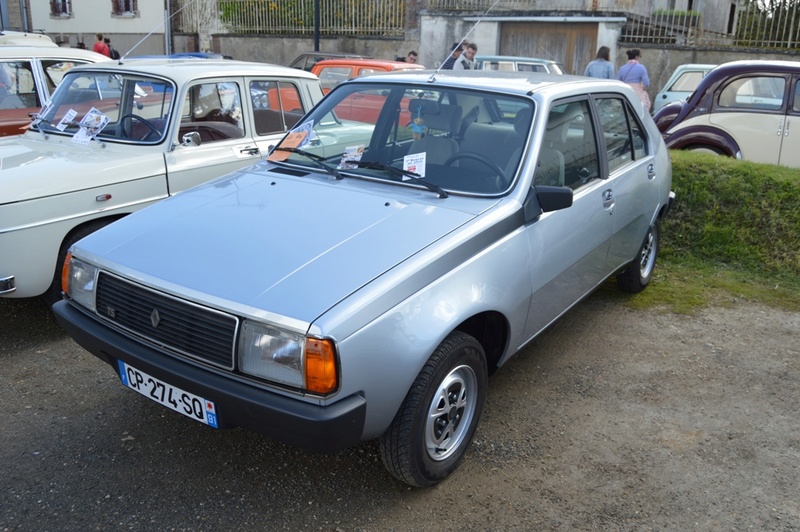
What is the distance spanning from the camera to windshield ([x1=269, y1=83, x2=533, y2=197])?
3969mm

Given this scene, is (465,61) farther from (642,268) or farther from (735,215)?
(642,268)

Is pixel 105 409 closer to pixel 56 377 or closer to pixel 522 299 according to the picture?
pixel 56 377

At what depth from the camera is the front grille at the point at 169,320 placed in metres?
2.97

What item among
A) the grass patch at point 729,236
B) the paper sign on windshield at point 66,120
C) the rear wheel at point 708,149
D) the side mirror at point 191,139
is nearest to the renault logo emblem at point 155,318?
the side mirror at point 191,139

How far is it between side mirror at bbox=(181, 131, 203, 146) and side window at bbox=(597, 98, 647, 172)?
2.97 meters

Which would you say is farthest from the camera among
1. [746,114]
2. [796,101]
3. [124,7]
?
[124,7]

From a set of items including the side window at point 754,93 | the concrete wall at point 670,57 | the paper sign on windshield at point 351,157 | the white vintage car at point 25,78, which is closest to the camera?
the paper sign on windshield at point 351,157

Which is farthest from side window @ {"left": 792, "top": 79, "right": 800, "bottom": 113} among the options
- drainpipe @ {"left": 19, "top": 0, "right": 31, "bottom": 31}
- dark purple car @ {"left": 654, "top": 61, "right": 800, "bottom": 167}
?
drainpipe @ {"left": 19, "top": 0, "right": 31, "bottom": 31}

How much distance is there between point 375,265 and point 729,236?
472 centimetres

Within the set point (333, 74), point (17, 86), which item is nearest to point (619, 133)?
point (17, 86)

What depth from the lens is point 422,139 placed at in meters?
4.19

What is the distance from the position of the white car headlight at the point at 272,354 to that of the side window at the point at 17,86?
6.15 m

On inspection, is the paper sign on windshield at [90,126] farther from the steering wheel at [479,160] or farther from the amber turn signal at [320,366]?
the amber turn signal at [320,366]

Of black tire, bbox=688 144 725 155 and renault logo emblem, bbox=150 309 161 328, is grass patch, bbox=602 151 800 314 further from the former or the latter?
renault logo emblem, bbox=150 309 161 328
